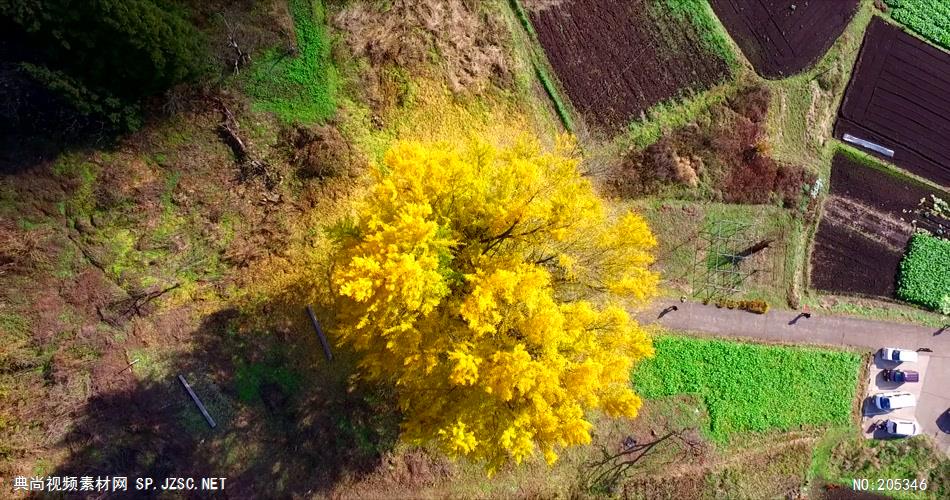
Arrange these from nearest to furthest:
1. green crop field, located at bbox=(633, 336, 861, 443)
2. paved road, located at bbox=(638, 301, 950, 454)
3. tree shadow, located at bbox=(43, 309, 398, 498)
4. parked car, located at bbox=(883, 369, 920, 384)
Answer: tree shadow, located at bbox=(43, 309, 398, 498), green crop field, located at bbox=(633, 336, 861, 443), paved road, located at bbox=(638, 301, 950, 454), parked car, located at bbox=(883, 369, 920, 384)

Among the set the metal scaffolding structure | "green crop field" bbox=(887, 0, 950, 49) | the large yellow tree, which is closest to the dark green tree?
the large yellow tree

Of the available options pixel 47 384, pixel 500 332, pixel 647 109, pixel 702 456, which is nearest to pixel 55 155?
pixel 47 384

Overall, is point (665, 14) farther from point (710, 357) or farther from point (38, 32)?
point (38, 32)

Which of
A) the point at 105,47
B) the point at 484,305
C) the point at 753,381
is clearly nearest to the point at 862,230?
the point at 753,381

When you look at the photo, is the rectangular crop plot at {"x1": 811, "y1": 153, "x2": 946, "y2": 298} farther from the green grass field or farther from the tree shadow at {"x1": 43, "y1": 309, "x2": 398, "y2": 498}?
the green grass field

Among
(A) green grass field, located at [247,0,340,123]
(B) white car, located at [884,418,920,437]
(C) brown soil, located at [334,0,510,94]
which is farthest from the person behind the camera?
(B) white car, located at [884,418,920,437]

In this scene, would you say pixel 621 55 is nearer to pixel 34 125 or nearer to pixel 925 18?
pixel 925 18

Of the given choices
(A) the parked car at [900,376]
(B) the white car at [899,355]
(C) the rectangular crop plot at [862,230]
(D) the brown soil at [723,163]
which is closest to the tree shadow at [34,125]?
(D) the brown soil at [723,163]
